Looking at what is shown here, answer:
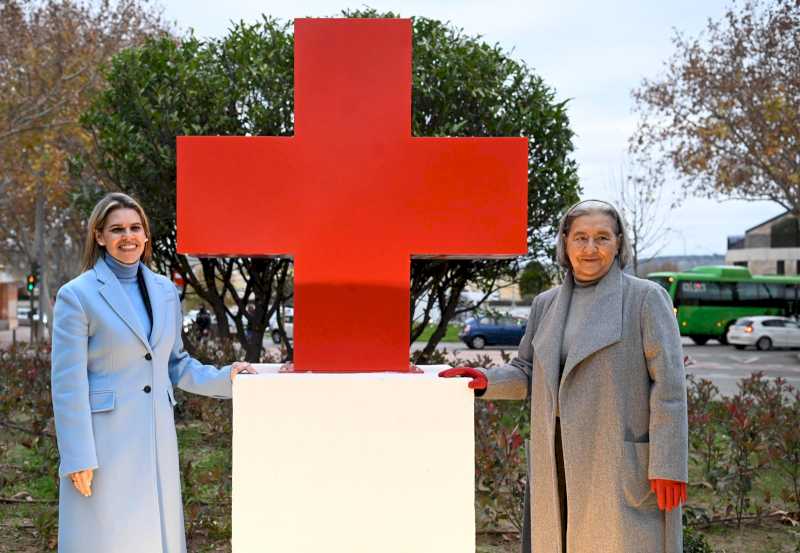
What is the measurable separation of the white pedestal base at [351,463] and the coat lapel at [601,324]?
41 cm

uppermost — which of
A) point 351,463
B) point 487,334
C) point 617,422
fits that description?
point 617,422

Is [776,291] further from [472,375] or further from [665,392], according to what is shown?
[472,375]

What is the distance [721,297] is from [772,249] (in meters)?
20.1

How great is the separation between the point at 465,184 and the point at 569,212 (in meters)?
0.40

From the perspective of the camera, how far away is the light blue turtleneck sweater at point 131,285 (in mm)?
3098

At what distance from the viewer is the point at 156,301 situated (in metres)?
3.15

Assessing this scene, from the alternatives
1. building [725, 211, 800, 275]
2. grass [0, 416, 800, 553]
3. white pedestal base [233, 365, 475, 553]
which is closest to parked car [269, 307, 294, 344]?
grass [0, 416, 800, 553]

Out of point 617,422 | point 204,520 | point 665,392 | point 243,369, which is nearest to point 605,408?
point 617,422

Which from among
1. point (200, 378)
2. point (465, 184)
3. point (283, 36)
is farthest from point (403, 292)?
point (283, 36)

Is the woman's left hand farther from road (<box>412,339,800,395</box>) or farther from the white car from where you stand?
the white car

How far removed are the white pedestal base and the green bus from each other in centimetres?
2756

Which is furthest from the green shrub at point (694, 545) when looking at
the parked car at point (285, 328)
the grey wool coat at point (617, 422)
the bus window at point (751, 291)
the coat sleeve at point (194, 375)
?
the bus window at point (751, 291)

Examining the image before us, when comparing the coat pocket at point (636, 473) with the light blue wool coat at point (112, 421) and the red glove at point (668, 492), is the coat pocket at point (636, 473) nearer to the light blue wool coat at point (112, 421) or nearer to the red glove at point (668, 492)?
the red glove at point (668, 492)

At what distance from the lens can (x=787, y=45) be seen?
1528 cm
